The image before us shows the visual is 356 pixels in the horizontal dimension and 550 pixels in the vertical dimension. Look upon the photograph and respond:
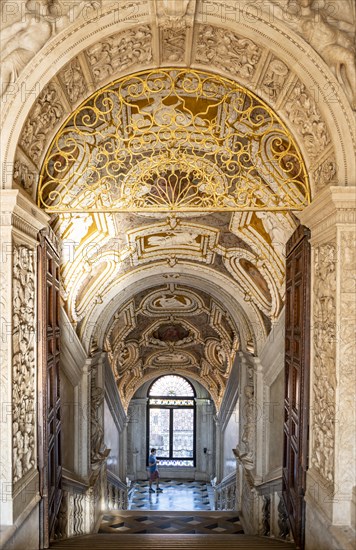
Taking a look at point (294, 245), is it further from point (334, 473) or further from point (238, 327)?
point (238, 327)

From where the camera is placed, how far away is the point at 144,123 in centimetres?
732

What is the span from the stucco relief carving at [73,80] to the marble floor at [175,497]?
15.4 metres

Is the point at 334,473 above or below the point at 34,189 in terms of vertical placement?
below

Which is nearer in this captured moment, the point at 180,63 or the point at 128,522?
the point at 180,63

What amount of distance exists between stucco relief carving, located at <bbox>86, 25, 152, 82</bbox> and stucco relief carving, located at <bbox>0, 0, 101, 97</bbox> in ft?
1.28

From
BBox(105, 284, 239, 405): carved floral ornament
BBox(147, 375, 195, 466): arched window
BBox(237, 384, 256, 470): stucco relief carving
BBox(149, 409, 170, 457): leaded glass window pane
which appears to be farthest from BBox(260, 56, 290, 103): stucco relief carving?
BBox(149, 409, 170, 457): leaded glass window pane

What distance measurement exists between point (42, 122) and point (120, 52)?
108cm

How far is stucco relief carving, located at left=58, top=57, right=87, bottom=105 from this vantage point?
18.6 ft

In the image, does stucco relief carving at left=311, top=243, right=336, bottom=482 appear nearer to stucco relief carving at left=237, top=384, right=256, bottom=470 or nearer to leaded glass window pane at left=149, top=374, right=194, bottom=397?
stucco relief carving at left=237, top=384, right=256, bottom=470

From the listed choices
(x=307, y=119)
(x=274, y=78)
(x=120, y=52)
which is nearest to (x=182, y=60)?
(x=120, y=52)

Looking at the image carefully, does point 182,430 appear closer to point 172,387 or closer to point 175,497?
point 172,387

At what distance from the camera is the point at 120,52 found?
5.88m

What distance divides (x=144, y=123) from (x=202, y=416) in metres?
19.2

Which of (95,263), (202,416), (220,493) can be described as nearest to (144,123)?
(95,263)
